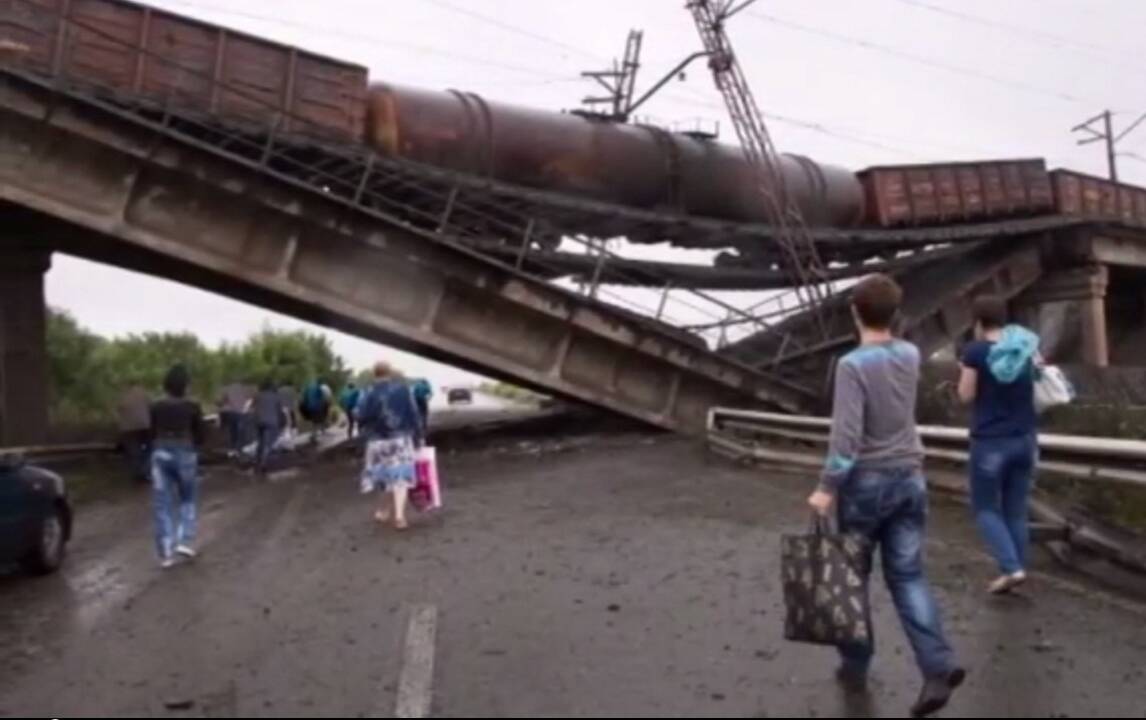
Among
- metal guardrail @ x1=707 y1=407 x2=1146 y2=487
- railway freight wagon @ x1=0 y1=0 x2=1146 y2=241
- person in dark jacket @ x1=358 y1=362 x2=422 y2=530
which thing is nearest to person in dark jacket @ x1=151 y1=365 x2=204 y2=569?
person in dark jacket @ x1=358 y1=362 x2=422 y2=530

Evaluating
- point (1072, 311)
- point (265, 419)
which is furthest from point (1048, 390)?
point (1072, 311)

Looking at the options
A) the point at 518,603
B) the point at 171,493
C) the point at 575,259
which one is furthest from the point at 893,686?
the point at 575,259

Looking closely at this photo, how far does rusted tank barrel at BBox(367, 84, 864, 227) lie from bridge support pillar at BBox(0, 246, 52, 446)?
23.1 ft

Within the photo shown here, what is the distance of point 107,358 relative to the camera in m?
69.8

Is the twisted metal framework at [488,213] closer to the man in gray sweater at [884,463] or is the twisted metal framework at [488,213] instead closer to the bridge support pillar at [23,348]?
the bridge support pillar at [23,348]

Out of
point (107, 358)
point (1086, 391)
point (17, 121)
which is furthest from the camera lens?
point (107, 358)

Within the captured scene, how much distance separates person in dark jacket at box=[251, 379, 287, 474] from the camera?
75.8 ft

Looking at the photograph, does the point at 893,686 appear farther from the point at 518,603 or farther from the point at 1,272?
the point at 1,272

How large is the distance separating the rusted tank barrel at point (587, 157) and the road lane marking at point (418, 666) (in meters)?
16.9

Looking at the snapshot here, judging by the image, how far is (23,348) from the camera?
2527 cm

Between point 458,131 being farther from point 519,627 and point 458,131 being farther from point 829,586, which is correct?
point 829,586

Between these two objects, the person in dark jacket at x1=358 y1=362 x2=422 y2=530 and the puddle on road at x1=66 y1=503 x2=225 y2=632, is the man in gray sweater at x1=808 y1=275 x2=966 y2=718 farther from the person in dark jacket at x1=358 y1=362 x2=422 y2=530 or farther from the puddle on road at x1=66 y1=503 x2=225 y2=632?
the person in dark jacket at x1=358 y1=362 x2=422 y2=530

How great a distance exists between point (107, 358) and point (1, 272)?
1821 inches

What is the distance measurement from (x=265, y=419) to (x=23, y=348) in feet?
17.9
